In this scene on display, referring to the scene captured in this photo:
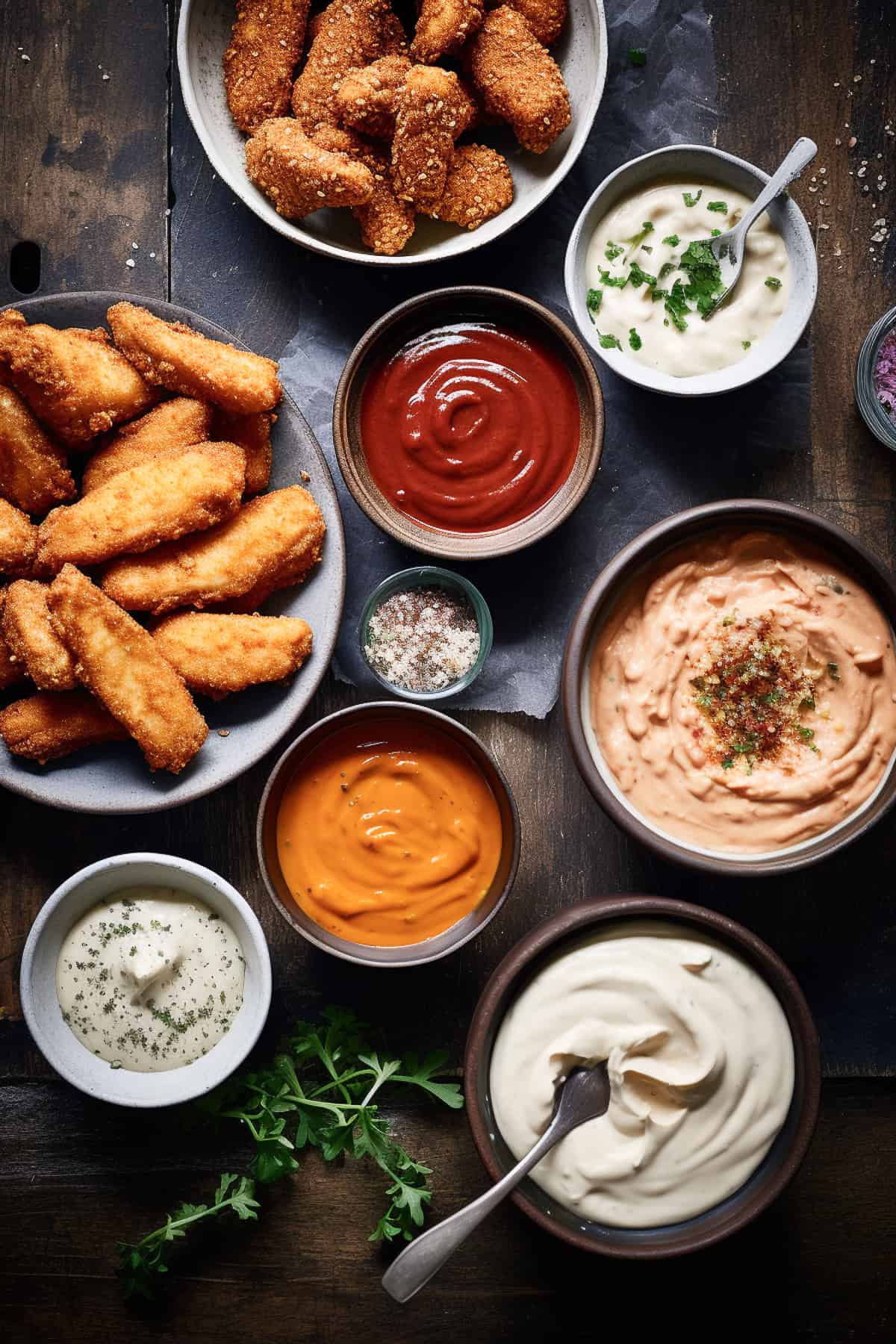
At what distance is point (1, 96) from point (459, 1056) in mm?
3275

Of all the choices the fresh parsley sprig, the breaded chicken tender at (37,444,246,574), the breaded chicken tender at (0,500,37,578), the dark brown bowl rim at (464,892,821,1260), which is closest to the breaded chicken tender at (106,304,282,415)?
the breaded chicken tender at (37,444,246,574)

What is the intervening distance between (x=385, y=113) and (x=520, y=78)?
1.29ft

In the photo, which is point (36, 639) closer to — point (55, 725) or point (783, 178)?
point (55, 725)

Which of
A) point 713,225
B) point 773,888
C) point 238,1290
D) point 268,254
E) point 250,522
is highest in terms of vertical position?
point 713,225

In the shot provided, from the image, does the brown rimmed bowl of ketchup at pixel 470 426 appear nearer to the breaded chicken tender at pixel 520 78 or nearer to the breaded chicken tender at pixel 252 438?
the breaded chicken tender at pixel 252 438

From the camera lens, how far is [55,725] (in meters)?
2.95

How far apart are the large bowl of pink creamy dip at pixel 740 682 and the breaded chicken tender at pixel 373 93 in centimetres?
141

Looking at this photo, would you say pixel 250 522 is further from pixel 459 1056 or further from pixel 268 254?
pixel 459 1056

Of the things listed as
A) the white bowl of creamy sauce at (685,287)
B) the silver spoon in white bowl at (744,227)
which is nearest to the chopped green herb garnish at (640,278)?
the white bowl of creamy sauce at (685,287)

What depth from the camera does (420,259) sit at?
3031 mm

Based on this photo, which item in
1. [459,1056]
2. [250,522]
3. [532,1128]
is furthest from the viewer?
[459,1056]

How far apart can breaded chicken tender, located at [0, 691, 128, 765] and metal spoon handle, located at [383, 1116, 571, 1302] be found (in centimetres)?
157

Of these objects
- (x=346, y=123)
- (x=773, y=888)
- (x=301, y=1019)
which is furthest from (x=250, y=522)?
(x=773, y=888)

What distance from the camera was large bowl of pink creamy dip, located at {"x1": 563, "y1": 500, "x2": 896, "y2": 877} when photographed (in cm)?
285
